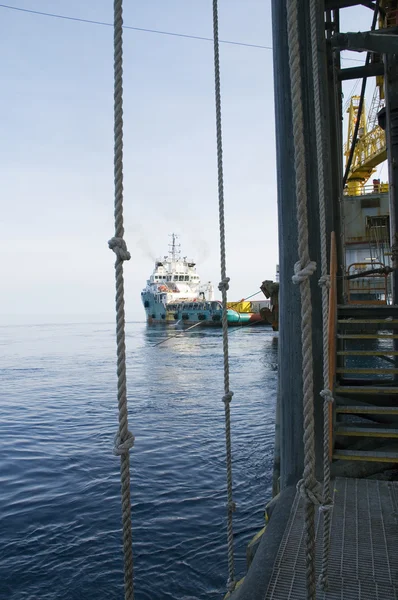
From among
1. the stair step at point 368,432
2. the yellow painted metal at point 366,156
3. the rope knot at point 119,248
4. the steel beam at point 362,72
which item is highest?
the yellow painted metal at point 366,156

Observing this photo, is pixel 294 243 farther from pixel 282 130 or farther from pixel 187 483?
pixel 187 483

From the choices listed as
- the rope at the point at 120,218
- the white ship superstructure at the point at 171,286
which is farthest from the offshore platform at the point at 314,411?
the white ship superstructure at the point at 171,286

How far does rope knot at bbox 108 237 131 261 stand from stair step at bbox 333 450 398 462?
145 inches

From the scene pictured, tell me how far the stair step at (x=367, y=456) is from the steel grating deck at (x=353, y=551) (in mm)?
297

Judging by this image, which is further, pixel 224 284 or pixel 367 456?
pixel 367 456

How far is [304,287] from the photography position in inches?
Result: 67.5

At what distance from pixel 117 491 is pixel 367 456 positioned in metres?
5.02

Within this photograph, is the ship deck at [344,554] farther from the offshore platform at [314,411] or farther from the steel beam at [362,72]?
the steel beam at [362,72]

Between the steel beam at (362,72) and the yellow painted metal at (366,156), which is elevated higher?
the yellow painted metal at (366,156)

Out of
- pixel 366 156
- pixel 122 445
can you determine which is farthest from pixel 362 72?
pixel 366 156

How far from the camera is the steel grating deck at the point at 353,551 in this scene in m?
2.71

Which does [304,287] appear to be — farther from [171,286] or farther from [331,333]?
[171,286]

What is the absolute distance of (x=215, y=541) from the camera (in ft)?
20.0

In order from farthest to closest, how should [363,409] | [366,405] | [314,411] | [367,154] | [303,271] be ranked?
[367,154]
[366,405]
[363,409]
[314,411]
[303,271]
